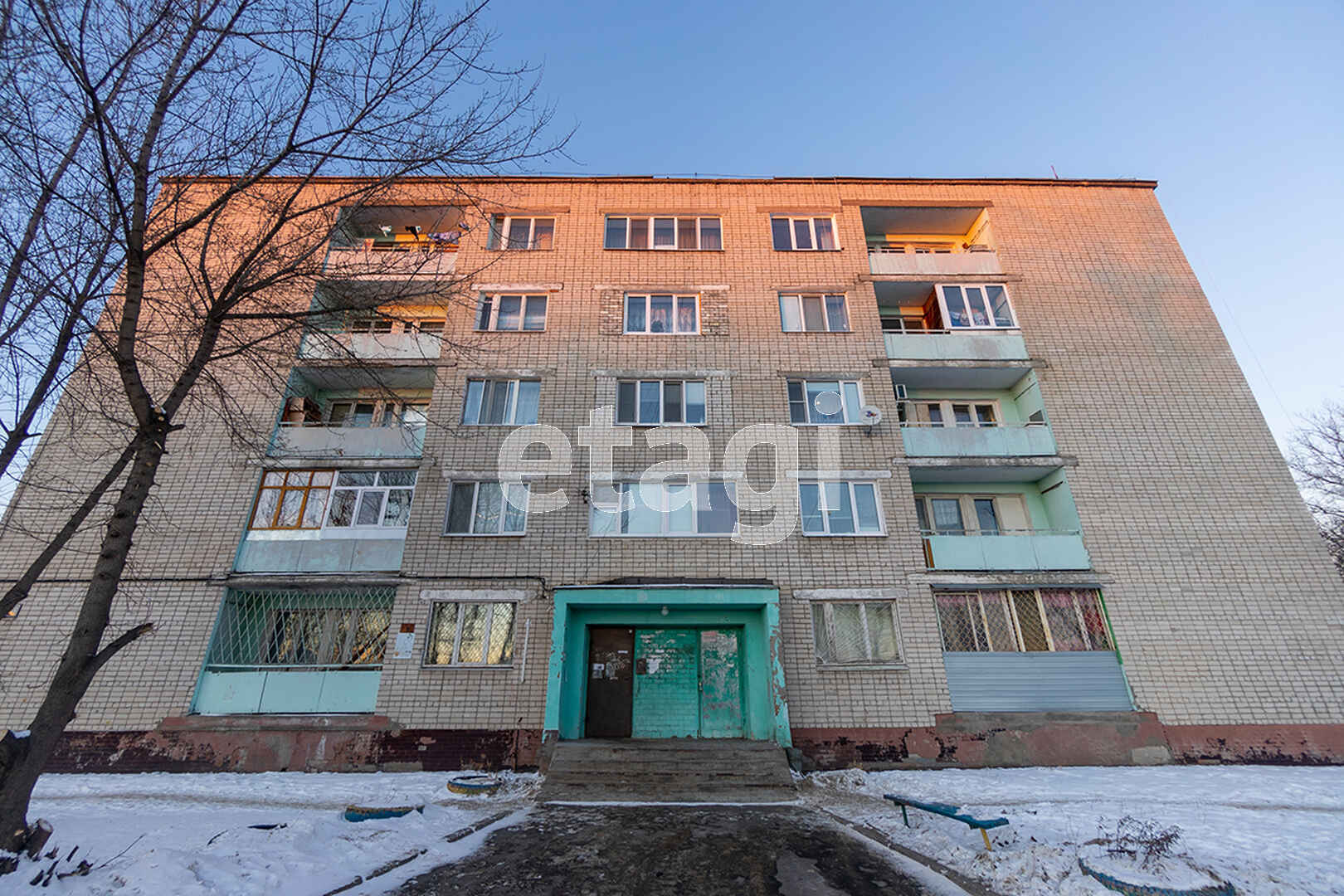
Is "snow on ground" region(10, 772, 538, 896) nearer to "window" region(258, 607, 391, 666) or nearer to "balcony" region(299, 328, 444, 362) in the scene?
"window" region(258, 607, 391, 666)

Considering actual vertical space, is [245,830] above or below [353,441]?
below

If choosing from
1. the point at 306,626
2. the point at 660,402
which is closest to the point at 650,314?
the point at 660,402

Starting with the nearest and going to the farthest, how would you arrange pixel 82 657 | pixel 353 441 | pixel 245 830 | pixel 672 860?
pixel 82 657 < pixel 245 830 < pixel 672 860 < pixel 353 441

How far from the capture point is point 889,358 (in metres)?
15.4

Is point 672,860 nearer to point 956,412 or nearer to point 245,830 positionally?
point 245,830

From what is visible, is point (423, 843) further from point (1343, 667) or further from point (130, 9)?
point (1343, 667)

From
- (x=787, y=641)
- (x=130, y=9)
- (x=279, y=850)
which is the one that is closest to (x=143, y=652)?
(x=279, y=850)

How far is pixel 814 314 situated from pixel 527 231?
29.4 ft

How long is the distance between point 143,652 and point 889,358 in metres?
18.5

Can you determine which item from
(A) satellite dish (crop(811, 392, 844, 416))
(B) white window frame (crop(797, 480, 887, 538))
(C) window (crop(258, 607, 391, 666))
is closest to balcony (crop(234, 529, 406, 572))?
(C) window (crop(258, 607, 391, 666))

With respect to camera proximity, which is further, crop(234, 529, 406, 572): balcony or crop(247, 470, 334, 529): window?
crop(247, 470, 334, 529): window

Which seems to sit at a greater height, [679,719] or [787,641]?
[787,641]

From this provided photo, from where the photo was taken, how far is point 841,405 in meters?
14.8

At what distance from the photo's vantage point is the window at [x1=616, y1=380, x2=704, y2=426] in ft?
48.1
